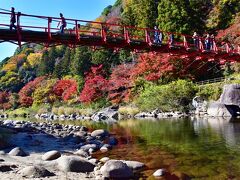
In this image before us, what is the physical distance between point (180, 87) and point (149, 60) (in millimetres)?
7233

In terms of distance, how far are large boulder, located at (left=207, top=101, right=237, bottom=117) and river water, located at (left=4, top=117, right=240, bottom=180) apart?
8746mm

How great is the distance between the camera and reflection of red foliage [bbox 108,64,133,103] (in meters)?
46.2

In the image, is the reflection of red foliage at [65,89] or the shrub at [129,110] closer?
the shrub at [129,110]

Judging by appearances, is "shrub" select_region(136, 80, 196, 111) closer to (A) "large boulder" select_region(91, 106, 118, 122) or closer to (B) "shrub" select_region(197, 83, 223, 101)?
(B) "shrub" select_region(197, 83, 223, 101)

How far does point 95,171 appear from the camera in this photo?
11844mm

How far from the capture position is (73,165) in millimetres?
11828

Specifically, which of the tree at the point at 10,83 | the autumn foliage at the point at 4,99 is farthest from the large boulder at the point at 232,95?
the tree at the point at 10,83

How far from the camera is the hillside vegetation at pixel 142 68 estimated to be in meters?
39.2

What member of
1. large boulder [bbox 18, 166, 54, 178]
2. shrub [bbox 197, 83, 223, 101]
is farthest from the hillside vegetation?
large boulder [bbox 18, 166, 54, 178]

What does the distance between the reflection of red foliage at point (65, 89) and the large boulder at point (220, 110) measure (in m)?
32.6

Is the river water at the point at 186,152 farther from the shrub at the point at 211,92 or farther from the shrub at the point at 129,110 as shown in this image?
the shrub at the point at 129,110

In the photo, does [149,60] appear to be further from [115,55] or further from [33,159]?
[33,159]

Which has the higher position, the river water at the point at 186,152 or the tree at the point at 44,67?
the tree at the point at 44,67

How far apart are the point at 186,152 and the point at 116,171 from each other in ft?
15.1
